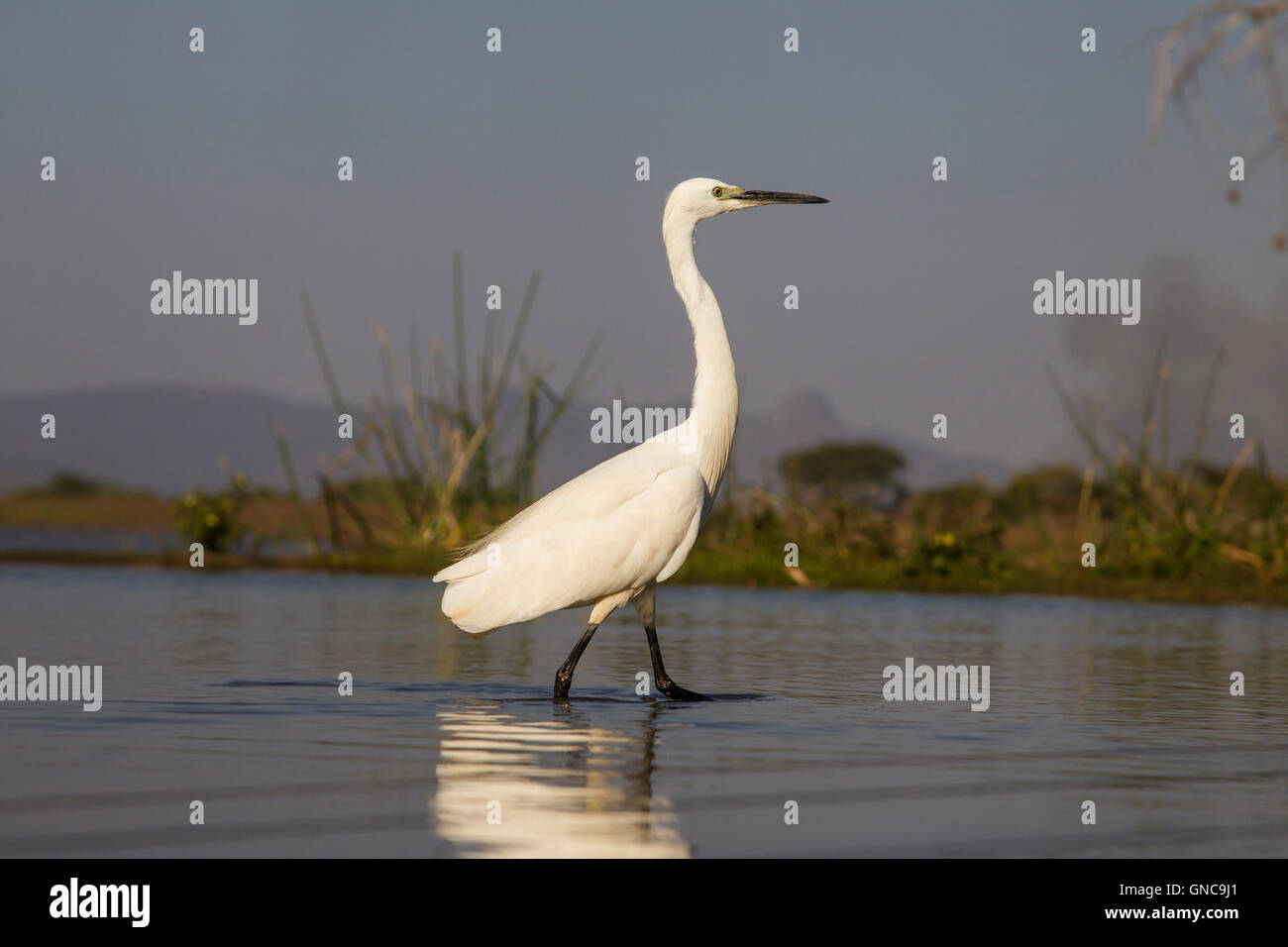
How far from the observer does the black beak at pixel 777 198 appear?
32.2 feet

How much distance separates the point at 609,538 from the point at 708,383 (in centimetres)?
116

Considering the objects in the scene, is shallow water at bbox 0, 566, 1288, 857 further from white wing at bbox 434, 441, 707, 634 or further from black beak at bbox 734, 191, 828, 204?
black beak at bbox 734, 191, 828, 204

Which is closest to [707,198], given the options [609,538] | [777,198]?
[777,198]

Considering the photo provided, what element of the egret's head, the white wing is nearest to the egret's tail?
the white wing

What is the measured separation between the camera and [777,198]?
992 centimetres

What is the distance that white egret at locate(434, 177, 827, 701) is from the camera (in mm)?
8500

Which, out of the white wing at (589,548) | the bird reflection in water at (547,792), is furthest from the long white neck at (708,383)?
the bird reflection in water at (547,792)

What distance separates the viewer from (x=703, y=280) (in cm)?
945

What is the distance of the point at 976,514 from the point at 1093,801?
50.0 feet

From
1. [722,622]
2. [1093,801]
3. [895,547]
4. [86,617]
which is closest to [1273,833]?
[1093,801]

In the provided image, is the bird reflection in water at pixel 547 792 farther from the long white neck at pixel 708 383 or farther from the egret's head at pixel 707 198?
the egret's head at pixel 707 198

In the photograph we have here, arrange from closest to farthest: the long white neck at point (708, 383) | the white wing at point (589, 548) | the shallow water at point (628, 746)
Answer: the shallow water at point (628, 746) < the white wing at point (589, 548) < the long white neck at point (708, 383)

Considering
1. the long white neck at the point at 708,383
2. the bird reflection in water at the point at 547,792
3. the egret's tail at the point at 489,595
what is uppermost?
the long white neck at the point at 708,383

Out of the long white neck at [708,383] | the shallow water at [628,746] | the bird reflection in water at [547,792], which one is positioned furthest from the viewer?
the long white neck at [708,383]
